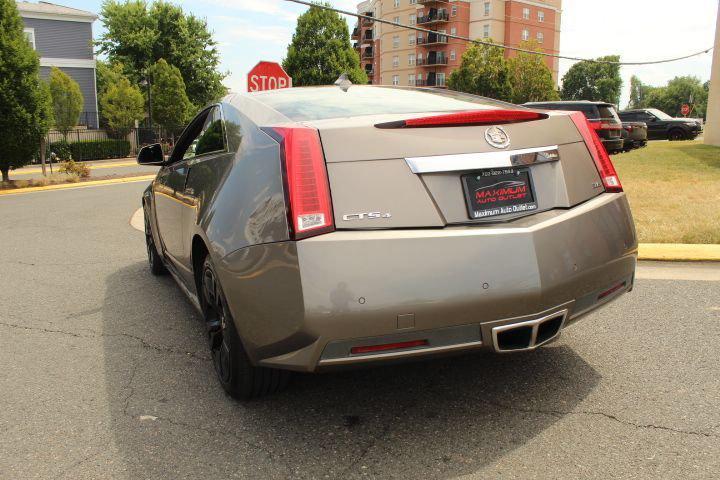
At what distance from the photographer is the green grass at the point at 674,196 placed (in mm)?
7246

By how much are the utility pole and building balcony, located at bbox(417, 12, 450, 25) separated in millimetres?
60836

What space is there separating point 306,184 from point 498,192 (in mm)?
872

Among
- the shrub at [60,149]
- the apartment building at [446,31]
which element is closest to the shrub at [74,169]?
the shrub at [60,149]

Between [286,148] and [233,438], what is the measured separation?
52.8 inches

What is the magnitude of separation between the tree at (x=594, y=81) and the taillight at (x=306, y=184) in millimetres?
119177

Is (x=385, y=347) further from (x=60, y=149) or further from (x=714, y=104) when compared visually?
(x=60, y=149)

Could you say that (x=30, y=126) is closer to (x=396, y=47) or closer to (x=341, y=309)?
(x=341, y=309)

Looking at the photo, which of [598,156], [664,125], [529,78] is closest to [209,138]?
[598,156]

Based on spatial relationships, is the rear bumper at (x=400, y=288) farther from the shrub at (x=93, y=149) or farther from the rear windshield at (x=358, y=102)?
the shrub at (x=93, y=149)

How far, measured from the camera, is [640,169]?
1538cm

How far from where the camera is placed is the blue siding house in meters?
39.2

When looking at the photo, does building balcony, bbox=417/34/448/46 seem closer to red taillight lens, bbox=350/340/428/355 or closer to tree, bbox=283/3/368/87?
tree, bbox=283/3/368/87

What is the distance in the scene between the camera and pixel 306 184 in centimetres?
266

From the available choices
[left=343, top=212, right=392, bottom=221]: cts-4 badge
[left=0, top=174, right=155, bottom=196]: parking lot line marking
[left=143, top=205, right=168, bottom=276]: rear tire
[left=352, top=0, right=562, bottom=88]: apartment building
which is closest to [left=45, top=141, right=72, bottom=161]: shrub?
[left=0, top=174, right=155, bottom=196]: parking lot line marking
